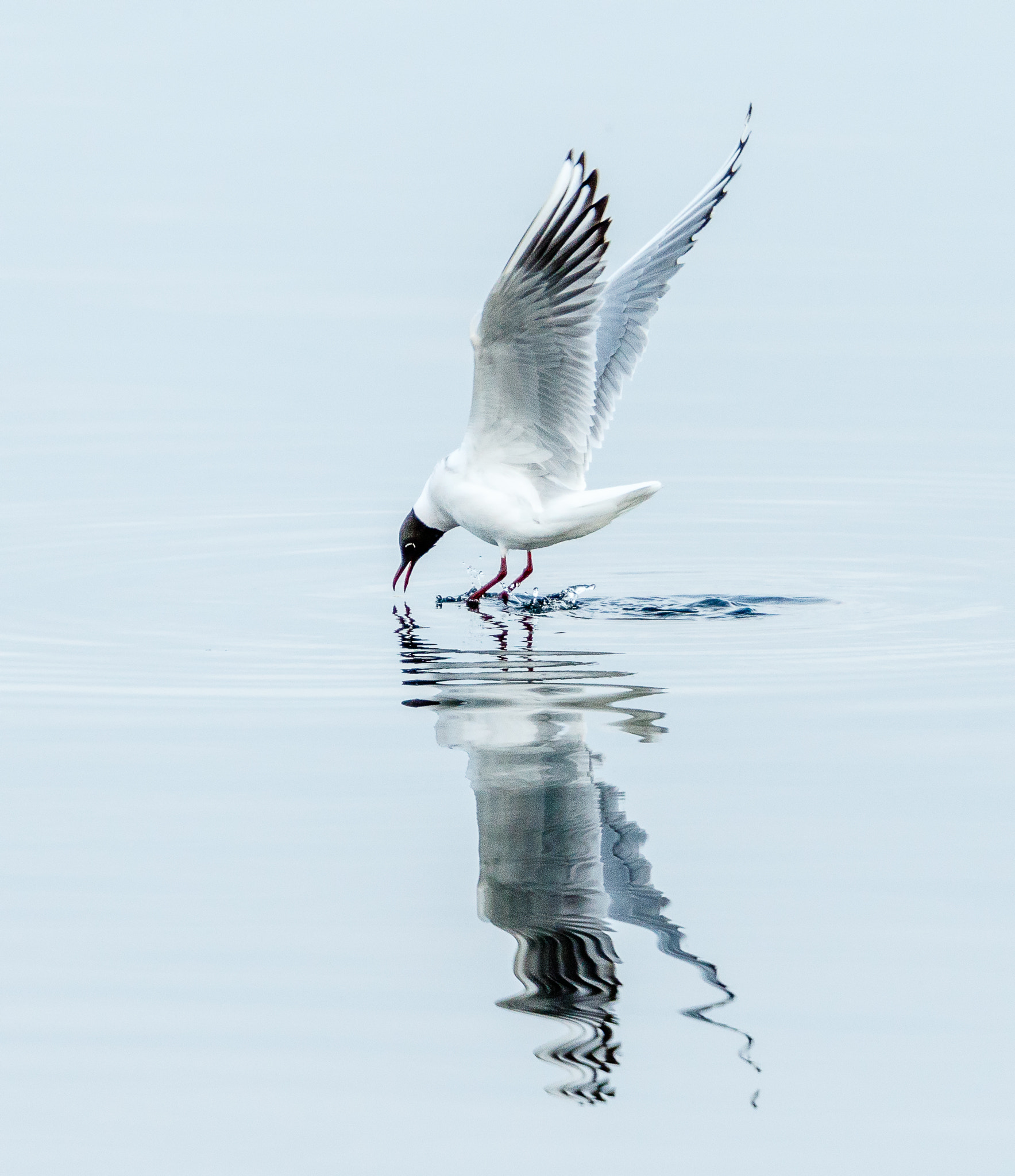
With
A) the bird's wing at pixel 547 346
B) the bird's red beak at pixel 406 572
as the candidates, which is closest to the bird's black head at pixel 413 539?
the bird's red beak at pixel 406 572

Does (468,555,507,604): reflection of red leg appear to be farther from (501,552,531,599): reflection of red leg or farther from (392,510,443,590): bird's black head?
(392,510,443,590): bird's black head

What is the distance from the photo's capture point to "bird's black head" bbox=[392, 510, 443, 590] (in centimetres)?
910

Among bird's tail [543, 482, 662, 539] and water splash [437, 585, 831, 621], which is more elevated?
bird's tail [543, 482, 662, 539]

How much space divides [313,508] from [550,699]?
165 inches

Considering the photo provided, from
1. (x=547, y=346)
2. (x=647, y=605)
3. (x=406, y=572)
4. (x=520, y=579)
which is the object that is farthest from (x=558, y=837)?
(x=406, y=572)

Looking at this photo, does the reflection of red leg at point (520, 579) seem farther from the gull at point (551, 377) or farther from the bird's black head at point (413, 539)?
the bird's black head at point (413, 539)

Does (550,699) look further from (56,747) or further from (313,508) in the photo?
(313,508)

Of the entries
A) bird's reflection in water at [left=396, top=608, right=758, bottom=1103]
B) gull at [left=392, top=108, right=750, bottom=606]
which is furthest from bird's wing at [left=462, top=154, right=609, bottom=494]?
bird's reflection in water at [left=396, top=608, right=758, bottom=1103]

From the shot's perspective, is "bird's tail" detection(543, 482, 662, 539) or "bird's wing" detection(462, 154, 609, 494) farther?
"bird's tail" detection(543, 482, 662, 539)

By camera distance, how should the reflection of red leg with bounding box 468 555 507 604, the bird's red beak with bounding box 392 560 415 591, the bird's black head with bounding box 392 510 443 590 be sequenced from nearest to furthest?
the reflection of red leg with bounding box 468 555 507 604 < the bird's red beak with bounding box 392 560 415 591 < the bird's black head with bounding box 392 510 443 590

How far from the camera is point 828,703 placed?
6.22 metres

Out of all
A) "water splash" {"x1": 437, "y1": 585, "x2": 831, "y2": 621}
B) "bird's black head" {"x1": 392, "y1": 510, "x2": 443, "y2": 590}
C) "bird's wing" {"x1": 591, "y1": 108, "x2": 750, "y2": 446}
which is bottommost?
"water splash" {"x1": 437, "y1": 585, "x2": 831, "y2": 621}

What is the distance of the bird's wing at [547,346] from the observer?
725cm

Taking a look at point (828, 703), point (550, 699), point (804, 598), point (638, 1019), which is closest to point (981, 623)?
point (804, 598)
